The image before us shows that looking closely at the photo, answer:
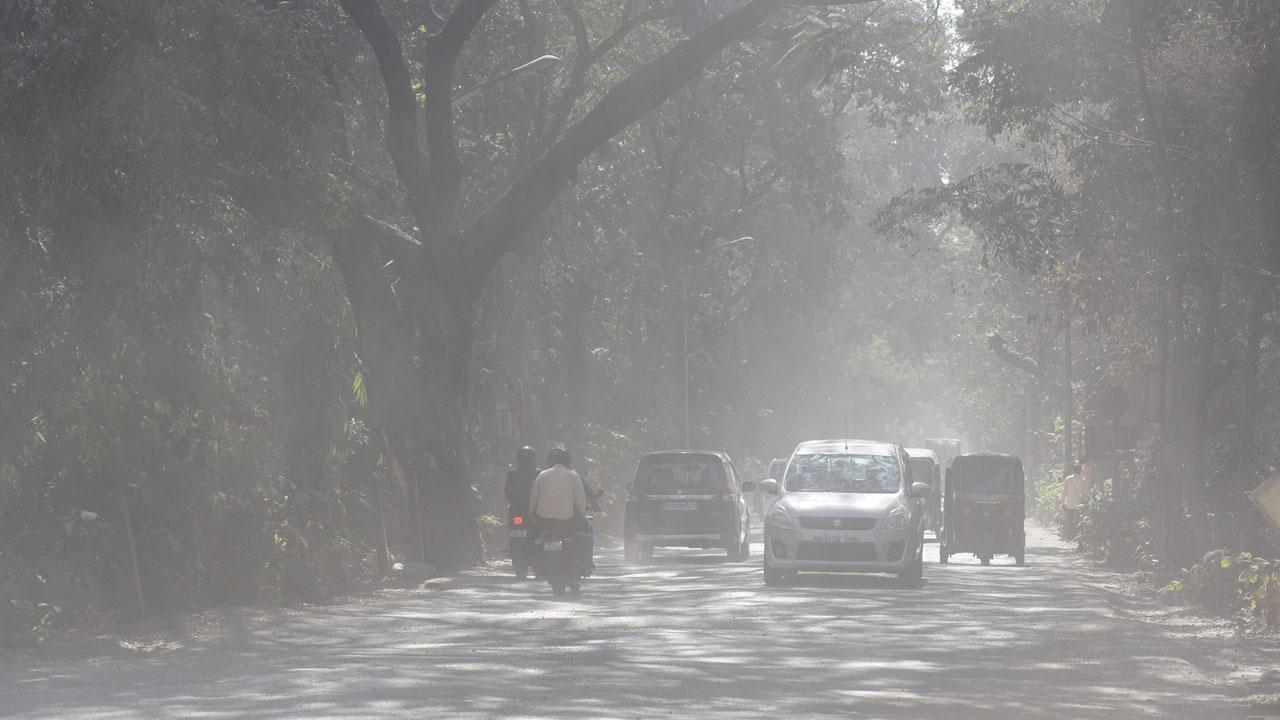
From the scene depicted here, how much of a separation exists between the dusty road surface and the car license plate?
147 cm

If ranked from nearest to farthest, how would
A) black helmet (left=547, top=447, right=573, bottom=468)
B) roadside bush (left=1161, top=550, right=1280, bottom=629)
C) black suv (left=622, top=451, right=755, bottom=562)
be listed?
roadside bush (left=1161, top=550, right=1280, bottom=629) → black helmet (left=547, top=447, right=573, bottom=468) → black suv (left=622, top=451, right=755, bottom=562)

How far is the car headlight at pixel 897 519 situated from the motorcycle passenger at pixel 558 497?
4.04m

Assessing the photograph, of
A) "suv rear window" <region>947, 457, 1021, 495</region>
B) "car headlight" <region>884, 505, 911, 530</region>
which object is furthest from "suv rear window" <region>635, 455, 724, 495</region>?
"car headlight" <region>884, 505, 911, 530</region>

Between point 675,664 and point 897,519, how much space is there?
10.1m

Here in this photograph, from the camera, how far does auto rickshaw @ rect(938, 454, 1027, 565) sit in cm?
3509

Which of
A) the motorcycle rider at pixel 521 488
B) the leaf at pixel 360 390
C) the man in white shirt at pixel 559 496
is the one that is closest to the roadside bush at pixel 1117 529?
the motorcycle rider at pixel 521 488

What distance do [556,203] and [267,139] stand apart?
1918cm

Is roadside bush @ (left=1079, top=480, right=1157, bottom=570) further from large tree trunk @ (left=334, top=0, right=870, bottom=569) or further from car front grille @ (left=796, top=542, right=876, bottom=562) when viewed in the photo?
large tree trunk @ (left=334, top=0, right=870, bottom=569)

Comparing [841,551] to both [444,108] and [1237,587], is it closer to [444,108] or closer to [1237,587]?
[1237,587]

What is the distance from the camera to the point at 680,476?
3288 cm

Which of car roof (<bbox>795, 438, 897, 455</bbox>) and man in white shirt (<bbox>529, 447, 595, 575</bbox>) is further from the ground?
car roof (<bbox>795, 438, 897, 455</bbox>)

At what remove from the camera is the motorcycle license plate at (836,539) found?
23250mm

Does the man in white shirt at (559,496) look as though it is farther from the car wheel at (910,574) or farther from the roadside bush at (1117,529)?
the roadside bush at (1117,529)

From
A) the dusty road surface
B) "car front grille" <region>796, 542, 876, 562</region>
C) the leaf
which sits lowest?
the dusty road surface
